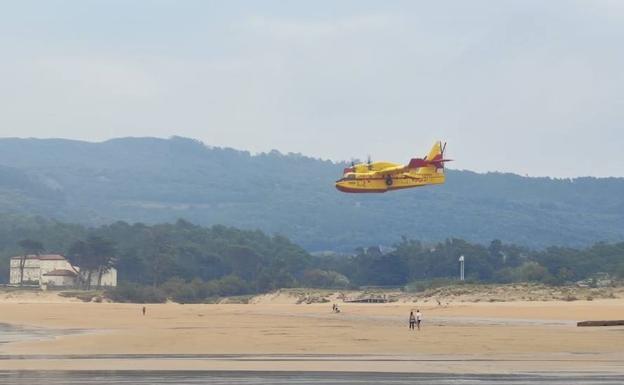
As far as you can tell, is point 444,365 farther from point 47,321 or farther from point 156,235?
point 156,235

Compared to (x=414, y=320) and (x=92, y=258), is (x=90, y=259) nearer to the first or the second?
(x=92, y=258)

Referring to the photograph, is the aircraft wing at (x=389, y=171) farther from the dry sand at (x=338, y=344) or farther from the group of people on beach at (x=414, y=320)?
the group of people on beach at (x=414, y=320)

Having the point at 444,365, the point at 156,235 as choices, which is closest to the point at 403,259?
the point at 156,235

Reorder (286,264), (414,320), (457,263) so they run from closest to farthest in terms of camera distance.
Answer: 1. (414,320)
2. (286,264)
3. (457,263)

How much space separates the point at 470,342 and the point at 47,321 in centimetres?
3688

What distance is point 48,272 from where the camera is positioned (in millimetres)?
160875

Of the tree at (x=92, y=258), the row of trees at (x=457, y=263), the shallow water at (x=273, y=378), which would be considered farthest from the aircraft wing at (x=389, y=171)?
the tree at (x=92, y=258)

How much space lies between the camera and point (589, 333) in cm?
5753

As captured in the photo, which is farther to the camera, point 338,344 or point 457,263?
point 457,263

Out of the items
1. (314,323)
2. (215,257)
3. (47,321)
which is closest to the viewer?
(314,323)

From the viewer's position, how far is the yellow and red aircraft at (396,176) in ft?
289

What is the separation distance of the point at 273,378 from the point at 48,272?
12738cm

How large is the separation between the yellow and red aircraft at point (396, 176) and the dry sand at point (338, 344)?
34.6 ft

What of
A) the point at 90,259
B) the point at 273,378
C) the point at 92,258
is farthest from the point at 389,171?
the point at 90,259
